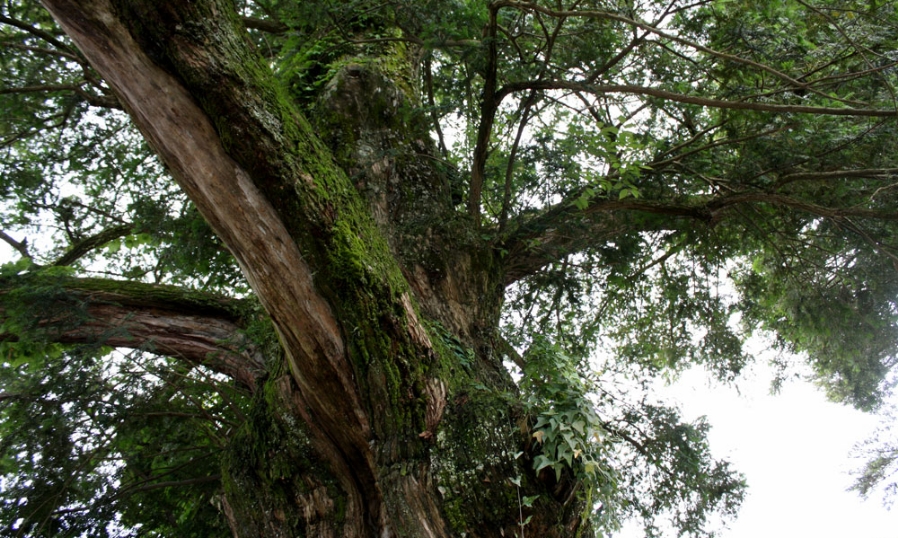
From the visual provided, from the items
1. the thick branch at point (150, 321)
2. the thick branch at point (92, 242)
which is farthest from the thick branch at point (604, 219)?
the thick branch at point (92, 242)

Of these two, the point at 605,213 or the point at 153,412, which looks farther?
the point at 605,213

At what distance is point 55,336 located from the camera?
4816 millimetres

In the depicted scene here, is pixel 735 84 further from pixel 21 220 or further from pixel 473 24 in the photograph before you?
pixel 21 220

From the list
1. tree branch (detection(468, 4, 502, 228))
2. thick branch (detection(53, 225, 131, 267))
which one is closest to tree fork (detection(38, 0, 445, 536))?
tree branch (detection(468, 4, 502, 228))

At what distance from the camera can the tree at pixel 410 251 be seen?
10.5ft

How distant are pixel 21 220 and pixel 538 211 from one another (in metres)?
5.19

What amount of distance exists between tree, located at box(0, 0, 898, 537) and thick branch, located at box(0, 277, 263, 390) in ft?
0.08

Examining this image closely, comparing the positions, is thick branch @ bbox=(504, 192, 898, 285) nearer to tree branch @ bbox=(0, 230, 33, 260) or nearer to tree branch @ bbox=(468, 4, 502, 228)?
tree branch @ bbox=(468, 4, 502, 228)

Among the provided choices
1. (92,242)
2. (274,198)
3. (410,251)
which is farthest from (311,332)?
(92,242)

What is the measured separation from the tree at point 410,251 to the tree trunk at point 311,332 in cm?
2

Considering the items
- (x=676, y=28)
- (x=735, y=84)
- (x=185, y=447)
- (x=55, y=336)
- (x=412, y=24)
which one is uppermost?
(x=412, y=24)

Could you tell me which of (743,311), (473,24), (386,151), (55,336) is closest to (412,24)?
(473,24)

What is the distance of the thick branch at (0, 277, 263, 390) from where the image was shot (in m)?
4.71

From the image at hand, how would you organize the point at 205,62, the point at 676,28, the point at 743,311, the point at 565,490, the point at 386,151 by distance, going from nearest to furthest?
the point at 205,62 < the point at 565,490 < the point at 386,151 < the point at 676,28 < the point at 743,311
